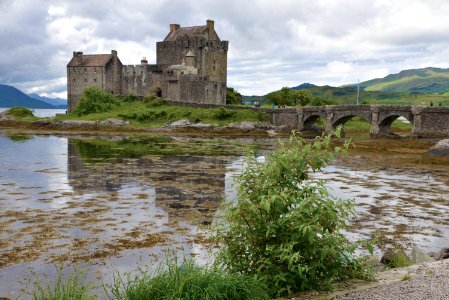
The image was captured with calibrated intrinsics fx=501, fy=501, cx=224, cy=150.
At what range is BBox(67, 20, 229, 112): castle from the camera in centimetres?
8214

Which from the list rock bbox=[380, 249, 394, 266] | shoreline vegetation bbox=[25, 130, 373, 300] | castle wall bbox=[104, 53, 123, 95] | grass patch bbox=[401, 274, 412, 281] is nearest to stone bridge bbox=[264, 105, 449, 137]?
castle wall bbox=[104, 53, 123, 95]

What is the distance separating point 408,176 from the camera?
31297 mm

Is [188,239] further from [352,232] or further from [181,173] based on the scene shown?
[181,173]

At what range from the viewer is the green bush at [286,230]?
8.62 meters

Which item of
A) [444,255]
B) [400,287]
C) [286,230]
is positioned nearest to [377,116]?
[444,255]

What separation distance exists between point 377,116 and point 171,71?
117ft

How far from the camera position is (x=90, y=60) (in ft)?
300

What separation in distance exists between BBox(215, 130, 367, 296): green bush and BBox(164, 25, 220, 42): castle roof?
76.3 m

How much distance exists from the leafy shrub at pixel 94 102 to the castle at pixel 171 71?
7.47 meters

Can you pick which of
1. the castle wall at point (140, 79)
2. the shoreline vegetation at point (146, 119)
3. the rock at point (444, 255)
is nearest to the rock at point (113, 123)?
the shoreline vegetation at point (146, 119)

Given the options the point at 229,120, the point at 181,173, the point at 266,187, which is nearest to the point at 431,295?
the point at 266,187

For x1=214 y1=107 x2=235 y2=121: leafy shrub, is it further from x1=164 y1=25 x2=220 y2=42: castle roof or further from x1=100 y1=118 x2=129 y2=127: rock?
x1=164 y1=25 x2=220 y2=42: castle roof

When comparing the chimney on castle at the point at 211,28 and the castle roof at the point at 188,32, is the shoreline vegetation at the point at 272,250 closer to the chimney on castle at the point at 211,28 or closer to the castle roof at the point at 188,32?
the castle roof at the point at 188,32

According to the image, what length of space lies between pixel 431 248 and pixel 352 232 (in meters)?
2.58
